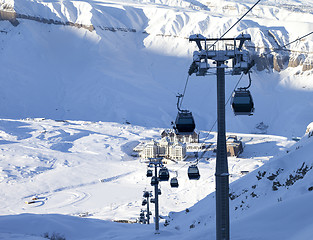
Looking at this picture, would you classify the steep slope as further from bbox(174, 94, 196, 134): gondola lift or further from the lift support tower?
bbox(174, 94, 196, 134): gondola lift

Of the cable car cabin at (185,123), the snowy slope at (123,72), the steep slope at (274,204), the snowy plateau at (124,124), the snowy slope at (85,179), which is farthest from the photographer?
the snowy slope at (123,72)

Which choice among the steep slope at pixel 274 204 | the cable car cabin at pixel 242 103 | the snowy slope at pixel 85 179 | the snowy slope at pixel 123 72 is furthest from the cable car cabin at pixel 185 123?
the snowy slope at pixel 123 72

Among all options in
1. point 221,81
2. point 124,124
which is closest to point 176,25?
point 124,124

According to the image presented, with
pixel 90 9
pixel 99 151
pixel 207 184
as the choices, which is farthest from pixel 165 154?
pixel 90 9

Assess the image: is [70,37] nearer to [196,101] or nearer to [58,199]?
[196,101]

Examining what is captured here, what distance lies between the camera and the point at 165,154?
2931 inches

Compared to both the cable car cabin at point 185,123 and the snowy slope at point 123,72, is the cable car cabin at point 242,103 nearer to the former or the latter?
the cable car cabin at point 185,123

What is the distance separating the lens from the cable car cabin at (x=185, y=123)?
9.38 meters

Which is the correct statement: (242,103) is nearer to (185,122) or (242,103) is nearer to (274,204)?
(185,122)

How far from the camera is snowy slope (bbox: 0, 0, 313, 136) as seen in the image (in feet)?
428

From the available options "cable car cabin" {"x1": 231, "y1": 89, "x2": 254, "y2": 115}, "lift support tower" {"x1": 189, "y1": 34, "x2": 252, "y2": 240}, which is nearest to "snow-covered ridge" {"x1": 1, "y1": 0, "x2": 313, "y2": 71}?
"cable car cabin" {"x1": 231, "y1": 89, "x2": 254, "y2": 115}

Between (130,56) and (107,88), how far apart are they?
114ft

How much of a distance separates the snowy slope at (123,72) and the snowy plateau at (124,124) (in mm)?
537

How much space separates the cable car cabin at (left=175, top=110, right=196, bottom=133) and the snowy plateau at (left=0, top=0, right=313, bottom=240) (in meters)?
3.25
